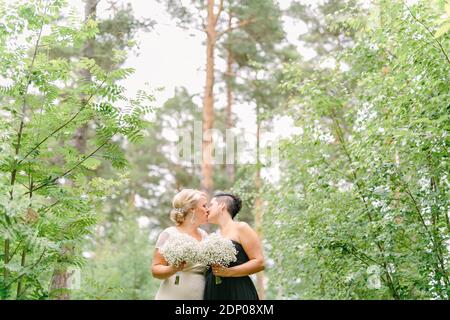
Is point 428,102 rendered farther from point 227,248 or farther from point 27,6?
point 27,6

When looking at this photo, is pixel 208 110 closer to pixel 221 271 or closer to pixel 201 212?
pixel 201 212

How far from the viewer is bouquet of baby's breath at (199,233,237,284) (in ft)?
12.5

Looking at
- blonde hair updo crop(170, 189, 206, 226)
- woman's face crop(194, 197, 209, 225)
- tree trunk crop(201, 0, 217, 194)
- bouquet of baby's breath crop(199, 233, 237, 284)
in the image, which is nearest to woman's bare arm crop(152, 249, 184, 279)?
bouquet of baby's breath crop(199, 233, 237, 284)

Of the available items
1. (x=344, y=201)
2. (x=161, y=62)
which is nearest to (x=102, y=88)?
(x=344, y=201)

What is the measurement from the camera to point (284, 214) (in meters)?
7.48

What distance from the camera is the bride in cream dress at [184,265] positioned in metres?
4.03

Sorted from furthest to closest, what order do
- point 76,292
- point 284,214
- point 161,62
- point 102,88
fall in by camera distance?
point 161,62
point 76,292
point 284,214
point 102,88

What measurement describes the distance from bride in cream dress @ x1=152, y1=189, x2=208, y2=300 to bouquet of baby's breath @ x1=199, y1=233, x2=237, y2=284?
0.24 m

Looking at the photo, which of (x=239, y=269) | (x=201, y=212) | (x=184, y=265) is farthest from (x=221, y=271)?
(x=201, y=212)

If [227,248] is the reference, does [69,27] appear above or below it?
above

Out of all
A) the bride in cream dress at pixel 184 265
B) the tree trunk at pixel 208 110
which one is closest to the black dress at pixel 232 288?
the bride in cream dress at pixel 184 265

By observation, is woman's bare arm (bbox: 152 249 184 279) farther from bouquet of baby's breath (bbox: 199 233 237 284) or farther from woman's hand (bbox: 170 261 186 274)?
bouquet of baby's breath (bbox: 199 233 237 284)

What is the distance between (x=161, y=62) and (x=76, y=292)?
406 inches
